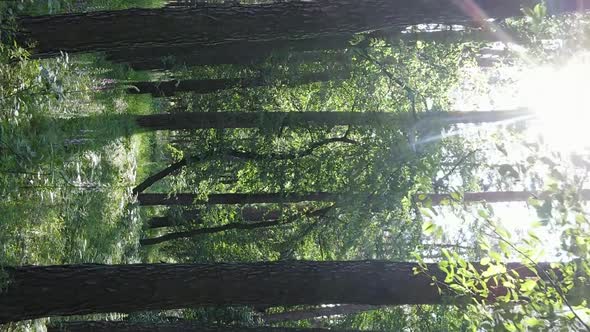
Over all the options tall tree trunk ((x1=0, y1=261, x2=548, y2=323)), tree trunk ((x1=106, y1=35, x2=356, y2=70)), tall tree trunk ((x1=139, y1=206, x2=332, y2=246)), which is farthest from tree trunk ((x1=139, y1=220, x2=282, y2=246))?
tall tree trunk ((x1=0, y1=261, x2=548, y2=323))

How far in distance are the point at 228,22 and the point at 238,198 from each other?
7.24 m

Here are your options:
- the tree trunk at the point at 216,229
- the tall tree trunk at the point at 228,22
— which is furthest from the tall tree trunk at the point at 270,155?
the tall tree trunk at the point at 228,22

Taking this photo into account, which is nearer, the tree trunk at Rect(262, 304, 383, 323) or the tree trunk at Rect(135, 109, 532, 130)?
the tree trunk at Rect(135, 109, 532, 130)

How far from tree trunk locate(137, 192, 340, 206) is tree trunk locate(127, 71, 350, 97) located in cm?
223

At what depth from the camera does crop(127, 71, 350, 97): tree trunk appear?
1086 centimetres

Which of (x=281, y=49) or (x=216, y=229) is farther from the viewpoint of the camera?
(x=216, y=229)

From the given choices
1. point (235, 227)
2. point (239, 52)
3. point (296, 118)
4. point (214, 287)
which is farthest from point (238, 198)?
point (214, 287)

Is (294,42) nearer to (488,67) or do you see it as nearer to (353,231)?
(353,231)

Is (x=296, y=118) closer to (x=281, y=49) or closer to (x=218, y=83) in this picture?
(x=281, y=49)

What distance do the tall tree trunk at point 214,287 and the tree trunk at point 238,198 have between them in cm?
521

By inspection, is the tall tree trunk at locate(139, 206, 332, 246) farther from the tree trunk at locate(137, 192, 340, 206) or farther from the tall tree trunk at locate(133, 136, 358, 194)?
the tall tree trunk at locate(133, 136, 358, 194)

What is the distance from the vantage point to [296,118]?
1020 cm

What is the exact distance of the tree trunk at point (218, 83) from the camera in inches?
428

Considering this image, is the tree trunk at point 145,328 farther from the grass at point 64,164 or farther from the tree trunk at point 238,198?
the tree trunk at point 238,198
